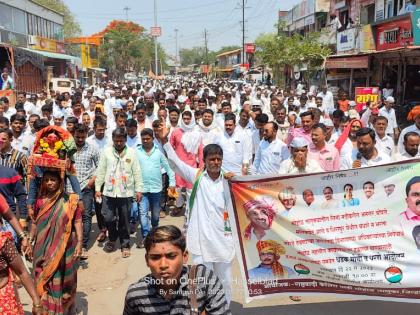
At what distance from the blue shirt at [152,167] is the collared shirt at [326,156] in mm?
1834

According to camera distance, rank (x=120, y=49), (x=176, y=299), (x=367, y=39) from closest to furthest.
Answer: 1. (x=176, y=299)
2. (x=367, y=39)
3. (x=120, y=49)

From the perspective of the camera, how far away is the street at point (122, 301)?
4289 millimetres

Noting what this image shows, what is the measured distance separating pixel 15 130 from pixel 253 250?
4174 millimetres

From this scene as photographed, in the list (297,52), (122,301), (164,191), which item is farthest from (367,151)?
(297,52)

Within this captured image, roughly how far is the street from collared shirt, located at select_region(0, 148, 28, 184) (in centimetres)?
126

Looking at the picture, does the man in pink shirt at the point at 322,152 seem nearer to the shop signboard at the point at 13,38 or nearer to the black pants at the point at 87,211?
the black pants at the point at 87,211

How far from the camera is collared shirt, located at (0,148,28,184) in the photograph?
4.75m

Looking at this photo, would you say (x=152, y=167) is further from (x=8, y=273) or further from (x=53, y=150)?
(x=8, y=273)

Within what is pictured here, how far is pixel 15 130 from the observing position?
21.7 feet

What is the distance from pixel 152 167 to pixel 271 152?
154cm

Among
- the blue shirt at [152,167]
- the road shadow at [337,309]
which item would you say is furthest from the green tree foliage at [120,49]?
the road shadow at [337,309]

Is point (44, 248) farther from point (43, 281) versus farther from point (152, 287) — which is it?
point (152, 287)

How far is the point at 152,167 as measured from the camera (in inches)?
242

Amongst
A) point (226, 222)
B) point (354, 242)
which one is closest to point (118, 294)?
point (226, 222)
